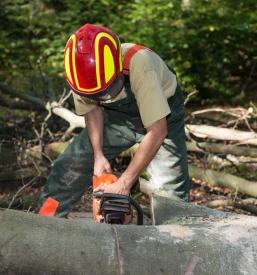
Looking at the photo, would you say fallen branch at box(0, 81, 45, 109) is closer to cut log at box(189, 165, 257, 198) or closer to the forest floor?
the forest floor

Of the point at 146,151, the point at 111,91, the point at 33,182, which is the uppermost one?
the point at 111,91

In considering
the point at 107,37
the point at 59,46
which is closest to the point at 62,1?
the point at 59,46

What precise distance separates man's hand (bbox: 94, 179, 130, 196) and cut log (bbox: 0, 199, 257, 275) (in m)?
0.73

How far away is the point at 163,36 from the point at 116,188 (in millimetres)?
4942

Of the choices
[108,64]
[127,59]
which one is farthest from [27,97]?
[108,64]

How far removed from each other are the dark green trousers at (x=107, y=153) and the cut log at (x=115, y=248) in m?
1.55

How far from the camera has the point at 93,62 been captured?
273 cm

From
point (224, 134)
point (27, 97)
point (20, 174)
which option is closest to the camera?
point (20, 174)

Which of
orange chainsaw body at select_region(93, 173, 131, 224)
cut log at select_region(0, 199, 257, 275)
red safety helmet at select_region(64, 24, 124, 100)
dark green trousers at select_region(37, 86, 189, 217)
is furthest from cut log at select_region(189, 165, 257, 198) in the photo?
cut log at select_region(0, 199, 257, 275)

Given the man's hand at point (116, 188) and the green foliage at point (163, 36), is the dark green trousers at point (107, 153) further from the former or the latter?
the green foliage at point (163, 36)

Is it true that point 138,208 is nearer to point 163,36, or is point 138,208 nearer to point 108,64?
point 108,64

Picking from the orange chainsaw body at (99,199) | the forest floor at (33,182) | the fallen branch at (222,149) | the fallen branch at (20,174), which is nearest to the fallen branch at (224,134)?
the fallen branch at (222,149)

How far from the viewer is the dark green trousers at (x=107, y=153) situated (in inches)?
141

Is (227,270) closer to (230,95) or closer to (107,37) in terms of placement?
(107,37)
